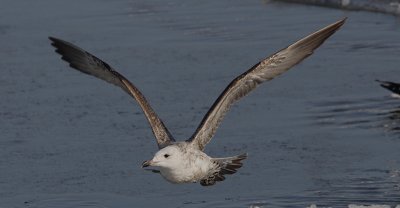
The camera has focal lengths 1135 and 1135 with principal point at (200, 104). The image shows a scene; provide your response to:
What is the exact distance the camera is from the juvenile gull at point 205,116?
8.00 metres

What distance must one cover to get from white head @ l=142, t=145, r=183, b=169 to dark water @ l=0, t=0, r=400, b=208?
4.77 feet

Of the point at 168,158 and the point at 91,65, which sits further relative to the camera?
the point at 91,65

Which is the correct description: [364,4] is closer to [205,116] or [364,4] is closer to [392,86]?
[392,86]

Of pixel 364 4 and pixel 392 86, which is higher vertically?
pixel 364 4

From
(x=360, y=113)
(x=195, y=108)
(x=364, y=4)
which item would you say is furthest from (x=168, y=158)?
(x=364, y=4)

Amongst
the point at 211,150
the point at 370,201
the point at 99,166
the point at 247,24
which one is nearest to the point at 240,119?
the point at 211,150

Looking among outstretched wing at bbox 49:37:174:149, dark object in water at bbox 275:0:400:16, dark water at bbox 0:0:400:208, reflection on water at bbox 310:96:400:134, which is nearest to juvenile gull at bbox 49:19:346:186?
outstretched wing at bbox 49:37:174:149

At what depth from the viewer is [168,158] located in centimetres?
786

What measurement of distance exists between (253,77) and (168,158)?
3.50ft

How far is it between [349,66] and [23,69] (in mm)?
3789

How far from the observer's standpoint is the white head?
7.81 metres

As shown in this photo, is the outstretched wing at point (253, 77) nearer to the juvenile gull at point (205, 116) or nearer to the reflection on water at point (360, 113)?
the juvenile gull at point (205, 116)

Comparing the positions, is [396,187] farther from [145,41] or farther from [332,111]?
[145,41]

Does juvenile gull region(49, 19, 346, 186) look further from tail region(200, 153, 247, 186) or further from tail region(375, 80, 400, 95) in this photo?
tail region(375, 80, 400, 95)
